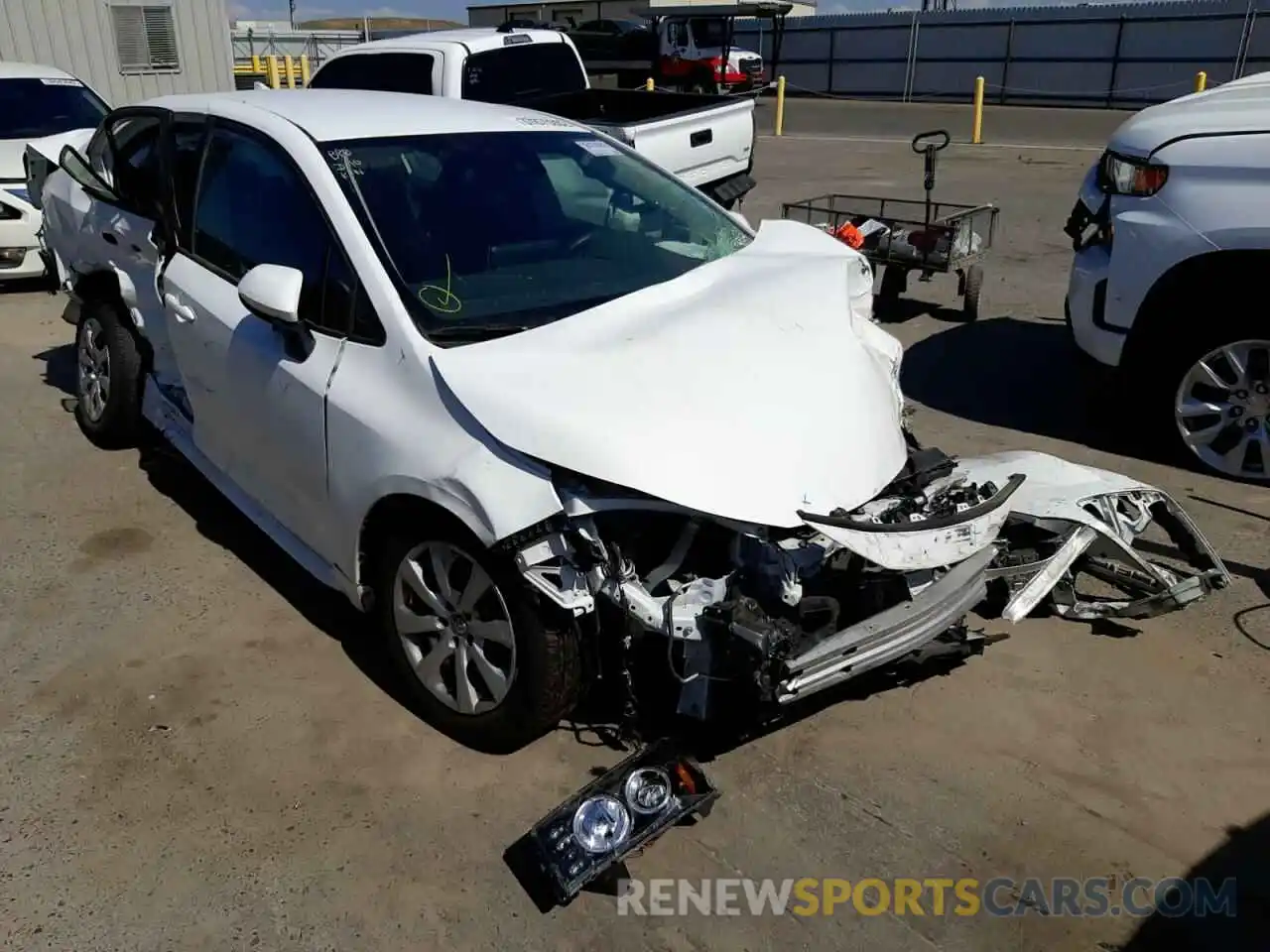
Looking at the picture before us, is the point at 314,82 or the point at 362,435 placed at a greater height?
the point at 314,82

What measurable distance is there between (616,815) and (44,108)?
31.2 ft

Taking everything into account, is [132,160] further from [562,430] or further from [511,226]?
[562,430]

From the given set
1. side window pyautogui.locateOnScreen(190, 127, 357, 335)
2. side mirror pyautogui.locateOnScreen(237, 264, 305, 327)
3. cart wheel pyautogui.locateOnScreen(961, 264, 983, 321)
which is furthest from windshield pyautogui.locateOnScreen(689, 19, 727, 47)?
side mirror pyautogui.locateOnScreen(237, 264, 305, 327)

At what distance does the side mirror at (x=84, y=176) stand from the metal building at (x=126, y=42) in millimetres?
9989

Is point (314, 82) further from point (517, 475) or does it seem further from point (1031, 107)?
point (1031, 107)

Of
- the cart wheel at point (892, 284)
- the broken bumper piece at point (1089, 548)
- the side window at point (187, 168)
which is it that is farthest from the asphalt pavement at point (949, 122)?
the side window at point (187, 168)

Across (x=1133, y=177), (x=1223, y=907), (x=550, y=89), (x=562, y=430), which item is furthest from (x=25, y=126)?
(x=1223, y=907)

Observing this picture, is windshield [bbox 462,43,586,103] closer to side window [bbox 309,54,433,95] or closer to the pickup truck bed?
the pickup truck bed

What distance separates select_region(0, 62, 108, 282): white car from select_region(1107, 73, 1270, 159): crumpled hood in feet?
25.7

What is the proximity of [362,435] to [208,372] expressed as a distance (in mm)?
1183

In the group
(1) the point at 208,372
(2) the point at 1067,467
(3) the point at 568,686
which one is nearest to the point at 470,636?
(3) the point at 568,686

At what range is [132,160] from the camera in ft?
15.8

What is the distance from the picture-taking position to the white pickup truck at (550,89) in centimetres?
766

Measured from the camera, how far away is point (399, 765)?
10.5ft
